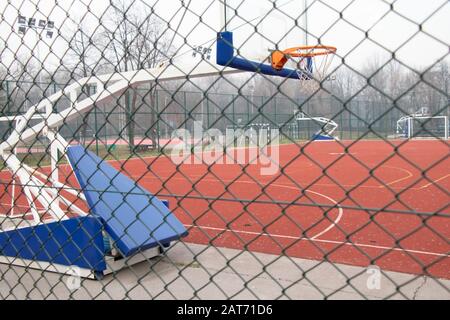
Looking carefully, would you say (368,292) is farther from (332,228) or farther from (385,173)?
(385,173)

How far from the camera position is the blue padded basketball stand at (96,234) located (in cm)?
400

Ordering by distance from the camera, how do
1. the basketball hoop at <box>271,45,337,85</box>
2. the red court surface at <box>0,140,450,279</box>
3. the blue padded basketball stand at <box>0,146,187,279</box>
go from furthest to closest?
1. the blue padded basketball stand at <box>0,146,187,279</box>
2. the basketball hoop at <box>271,45,337,85</box>
3. the red court surface at <box>0,140,450,279</box>

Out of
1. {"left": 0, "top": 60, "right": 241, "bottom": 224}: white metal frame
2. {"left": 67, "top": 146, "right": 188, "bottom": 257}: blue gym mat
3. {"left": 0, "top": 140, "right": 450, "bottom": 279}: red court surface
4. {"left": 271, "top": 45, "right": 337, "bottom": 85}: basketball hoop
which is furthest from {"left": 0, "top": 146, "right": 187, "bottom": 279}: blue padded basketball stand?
{"left": 271, "top": 45, "right": 337, "bottom": 85}: basketball hoop

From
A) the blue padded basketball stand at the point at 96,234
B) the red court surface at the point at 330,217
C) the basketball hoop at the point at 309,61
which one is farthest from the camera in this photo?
the blue padded basketball stand at the point at 96,234

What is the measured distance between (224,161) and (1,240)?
52.0ft

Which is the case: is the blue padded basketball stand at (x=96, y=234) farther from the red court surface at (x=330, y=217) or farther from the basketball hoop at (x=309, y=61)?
the basketball hoop at (x=309, y=61)

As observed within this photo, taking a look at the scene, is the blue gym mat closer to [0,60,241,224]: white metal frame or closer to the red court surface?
[0,60,241,224]: white metal frame

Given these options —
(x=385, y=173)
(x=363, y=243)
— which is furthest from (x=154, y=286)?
(x=385, y=173)

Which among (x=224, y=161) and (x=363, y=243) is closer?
(x=363, y=243)

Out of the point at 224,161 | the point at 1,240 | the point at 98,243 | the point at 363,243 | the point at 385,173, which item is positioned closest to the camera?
the point at 98,243

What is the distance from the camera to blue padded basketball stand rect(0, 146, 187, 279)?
400 centimetres

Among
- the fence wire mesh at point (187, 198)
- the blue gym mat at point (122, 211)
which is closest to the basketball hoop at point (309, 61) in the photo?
the fence wire mesh at point (187, 198)

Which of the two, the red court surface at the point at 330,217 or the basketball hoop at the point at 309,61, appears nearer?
the red court surface at the point at 330,217
